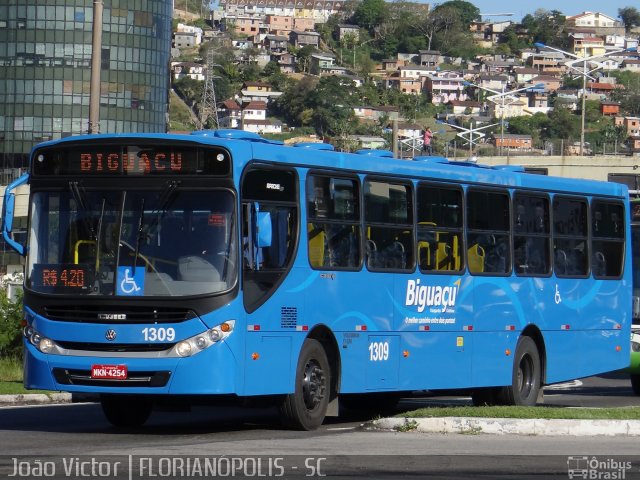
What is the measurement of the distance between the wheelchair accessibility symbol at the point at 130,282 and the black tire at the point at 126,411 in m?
2.09

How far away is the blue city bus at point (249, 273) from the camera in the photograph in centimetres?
1471

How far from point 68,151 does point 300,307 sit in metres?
2.82

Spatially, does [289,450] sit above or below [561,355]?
above

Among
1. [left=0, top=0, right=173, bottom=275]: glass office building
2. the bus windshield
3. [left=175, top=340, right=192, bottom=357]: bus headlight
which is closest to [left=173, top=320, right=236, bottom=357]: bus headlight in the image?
[left=175, top=340, right=192, bottom=357]: bus headlight

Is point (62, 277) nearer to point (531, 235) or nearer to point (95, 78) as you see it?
point (531, 235)

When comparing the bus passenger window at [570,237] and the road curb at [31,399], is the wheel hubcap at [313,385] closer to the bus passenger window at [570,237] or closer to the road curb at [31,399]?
the bus passenger window at [570,237]

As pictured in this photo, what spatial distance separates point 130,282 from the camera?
14.7 metres

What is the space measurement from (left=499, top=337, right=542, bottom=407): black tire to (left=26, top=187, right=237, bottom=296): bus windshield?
245 inches

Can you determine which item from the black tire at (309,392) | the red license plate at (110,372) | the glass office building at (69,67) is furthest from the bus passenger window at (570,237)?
the glass office building at (69,67)

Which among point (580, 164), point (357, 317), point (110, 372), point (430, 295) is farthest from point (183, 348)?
point (580, 164)

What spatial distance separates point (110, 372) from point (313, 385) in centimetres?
226

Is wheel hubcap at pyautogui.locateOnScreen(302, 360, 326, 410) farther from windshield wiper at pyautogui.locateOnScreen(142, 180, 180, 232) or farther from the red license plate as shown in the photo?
windshield wiper at pyautogui.locateOnScreen(142, 180, 180, 232)

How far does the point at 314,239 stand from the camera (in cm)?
1602

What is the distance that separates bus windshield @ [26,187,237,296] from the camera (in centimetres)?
1470
